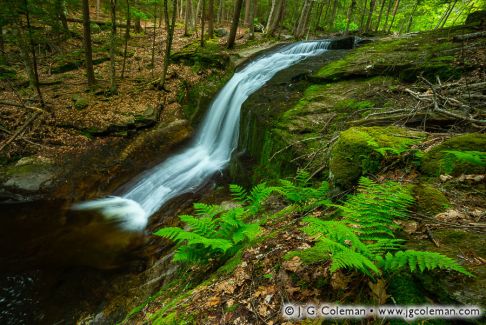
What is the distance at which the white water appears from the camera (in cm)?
817

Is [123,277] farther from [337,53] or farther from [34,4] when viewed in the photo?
[337,53]

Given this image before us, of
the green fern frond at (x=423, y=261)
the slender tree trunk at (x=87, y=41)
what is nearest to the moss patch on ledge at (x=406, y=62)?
the green fern frond at (x=423, y=261)

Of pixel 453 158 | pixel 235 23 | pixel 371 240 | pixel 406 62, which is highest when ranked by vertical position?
pixel 235 23

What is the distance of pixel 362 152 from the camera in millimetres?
3510

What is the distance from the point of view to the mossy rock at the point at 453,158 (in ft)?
9.17

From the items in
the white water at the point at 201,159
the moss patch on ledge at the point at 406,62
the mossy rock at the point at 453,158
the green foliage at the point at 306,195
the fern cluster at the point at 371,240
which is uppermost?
the moss patch on ledge at the point at 406,62

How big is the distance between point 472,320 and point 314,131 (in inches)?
217

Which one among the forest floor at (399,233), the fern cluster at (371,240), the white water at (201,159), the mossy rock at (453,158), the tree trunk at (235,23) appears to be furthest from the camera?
the tree trunk at (235,23)

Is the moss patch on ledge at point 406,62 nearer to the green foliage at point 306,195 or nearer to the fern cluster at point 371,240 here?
the green foliage at point 306,195

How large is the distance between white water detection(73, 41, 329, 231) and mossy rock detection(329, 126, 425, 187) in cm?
581

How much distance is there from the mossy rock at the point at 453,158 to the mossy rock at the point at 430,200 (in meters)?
0.38

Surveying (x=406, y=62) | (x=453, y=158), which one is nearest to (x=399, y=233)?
(x=453, y=158)

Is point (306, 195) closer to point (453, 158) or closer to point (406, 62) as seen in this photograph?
point (453, 158)

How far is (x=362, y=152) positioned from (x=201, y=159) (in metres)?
7.43
